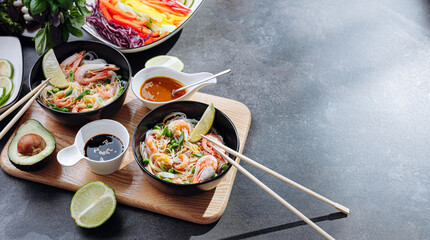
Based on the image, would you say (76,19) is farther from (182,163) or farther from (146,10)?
(182,163)

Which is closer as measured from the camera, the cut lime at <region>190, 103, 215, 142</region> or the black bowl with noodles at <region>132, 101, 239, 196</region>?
the black bowl with noodles at <region>132, 101, 239, 196</region>

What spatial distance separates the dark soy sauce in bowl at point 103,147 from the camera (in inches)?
114

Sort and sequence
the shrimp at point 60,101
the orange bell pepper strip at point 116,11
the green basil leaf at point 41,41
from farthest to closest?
the orange bell pepper strip at point 116,11 < the green basil leaf at point 41,41 < the shrimp at point 60,101

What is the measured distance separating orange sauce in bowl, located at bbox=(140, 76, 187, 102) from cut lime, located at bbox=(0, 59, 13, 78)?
1.21m

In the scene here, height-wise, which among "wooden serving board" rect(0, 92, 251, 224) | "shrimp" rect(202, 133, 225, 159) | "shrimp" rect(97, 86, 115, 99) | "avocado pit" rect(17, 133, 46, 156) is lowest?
"wooden serving board" rect(0, 92, 251, 224)

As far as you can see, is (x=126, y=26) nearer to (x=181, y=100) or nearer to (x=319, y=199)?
(x=181, y=100)

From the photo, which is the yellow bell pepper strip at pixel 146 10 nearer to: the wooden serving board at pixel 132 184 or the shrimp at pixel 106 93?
the shrimp at pixel 106 93

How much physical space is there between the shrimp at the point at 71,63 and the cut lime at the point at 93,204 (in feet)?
3.55

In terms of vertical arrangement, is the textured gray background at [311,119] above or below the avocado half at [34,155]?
above

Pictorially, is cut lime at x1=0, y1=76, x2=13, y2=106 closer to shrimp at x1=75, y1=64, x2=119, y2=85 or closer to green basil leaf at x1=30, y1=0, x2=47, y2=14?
shrimp at x1=75, y1=64, x2=119, y2=85

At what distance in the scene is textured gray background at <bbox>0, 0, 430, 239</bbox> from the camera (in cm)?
286

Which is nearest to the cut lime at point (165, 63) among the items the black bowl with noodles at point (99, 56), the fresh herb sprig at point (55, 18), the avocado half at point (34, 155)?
the black bowl with noodles at point (99, 56)

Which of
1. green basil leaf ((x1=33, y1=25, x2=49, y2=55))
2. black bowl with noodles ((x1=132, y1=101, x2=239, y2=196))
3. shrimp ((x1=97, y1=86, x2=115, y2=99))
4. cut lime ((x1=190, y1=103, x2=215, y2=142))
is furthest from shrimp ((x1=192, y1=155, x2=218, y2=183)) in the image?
green basil leaf ((x1=33, y1=25, x2=49, y2=55))

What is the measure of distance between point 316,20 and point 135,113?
2223 millimetres
